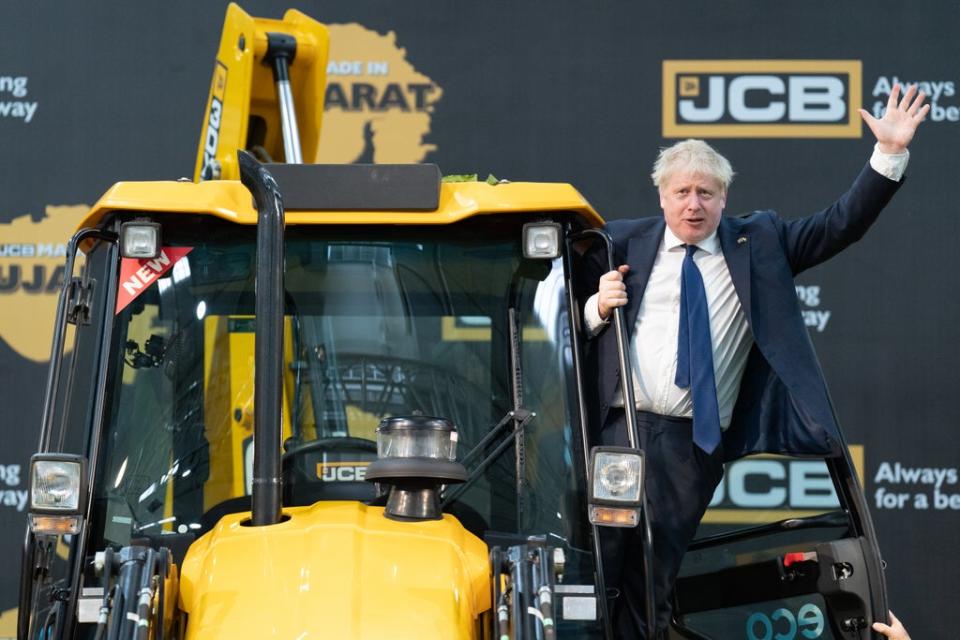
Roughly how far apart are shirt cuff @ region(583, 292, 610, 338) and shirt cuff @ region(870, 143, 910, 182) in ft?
2.93

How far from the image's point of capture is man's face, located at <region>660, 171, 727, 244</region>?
3.93 m

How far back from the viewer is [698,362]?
12.6 feet

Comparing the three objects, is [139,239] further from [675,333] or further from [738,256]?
[738,256]

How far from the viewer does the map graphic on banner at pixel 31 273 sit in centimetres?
627

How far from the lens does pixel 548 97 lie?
6.28 metres

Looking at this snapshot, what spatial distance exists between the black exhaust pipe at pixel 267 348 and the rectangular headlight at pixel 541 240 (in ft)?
2.52

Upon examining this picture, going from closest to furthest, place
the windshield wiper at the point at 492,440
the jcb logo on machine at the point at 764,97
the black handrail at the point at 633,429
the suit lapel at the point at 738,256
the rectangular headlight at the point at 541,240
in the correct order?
the black handrail at the point at 633,429, the windshield wiper at the point at 492,440, the rectangular headlight at the point at 541,240, the suit lapel at the point at 738,256, the jcb logo on machine at the point at 764,97

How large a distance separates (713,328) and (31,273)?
3.68m

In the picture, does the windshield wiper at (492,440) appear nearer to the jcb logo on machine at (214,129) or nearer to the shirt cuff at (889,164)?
the shirt cuff at (889,164)

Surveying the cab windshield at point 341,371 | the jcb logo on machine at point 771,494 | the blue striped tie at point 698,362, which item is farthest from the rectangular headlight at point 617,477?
the jcb logo on machine at point 771,494

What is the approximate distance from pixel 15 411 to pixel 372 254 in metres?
3.30

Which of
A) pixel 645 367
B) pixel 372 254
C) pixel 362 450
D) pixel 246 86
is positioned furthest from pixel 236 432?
pixel 246 86

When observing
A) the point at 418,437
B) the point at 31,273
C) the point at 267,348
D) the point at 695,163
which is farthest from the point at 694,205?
the point at 31,273

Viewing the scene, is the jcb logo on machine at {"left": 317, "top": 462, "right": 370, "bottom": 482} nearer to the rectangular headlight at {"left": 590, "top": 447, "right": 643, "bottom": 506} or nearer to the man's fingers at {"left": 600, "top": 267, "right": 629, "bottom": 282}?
the rectangular headlight at {"left": 590, "top": 447, "right": 643, "bottom": 506}
